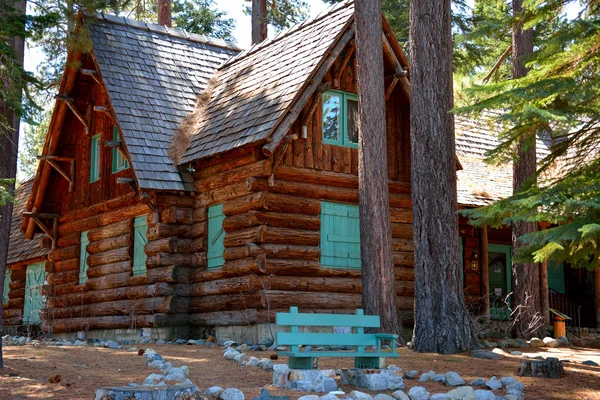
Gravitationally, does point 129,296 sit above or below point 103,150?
below

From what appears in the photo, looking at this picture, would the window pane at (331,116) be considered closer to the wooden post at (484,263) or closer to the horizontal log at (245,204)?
the horizontal log at (245,204)

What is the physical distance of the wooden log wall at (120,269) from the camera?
17953 mm

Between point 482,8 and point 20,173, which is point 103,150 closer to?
point 482,8

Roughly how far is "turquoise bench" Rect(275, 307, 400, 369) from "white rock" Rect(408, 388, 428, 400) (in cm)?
101

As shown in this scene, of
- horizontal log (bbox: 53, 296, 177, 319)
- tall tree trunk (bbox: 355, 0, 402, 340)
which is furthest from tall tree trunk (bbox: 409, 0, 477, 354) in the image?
horizontal log (bbox: 53, 296, 177, 319)

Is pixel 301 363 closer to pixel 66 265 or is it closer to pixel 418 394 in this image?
pixel 418 394

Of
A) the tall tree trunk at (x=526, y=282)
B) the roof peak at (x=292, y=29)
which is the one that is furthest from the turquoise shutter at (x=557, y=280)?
the roof peak at (x=292, y=29)

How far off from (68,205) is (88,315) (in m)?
3.57

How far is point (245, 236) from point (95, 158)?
7.37 metres

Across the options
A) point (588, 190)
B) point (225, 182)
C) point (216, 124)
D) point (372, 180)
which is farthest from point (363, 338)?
point (216, 124)

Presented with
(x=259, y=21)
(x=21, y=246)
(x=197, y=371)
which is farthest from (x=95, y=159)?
(x=197, y=371)

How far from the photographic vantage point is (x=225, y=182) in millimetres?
17391

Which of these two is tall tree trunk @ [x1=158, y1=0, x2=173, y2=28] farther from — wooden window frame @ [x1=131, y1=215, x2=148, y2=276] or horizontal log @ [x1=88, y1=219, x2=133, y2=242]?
wooden window frame @ [x1=131, y1=215, x2=148, y2=276]

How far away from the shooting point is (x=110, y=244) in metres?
20.6
